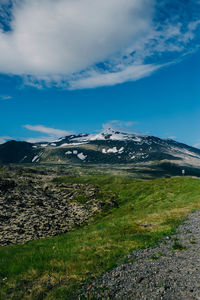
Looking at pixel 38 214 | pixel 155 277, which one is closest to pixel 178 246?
pixel 155 277

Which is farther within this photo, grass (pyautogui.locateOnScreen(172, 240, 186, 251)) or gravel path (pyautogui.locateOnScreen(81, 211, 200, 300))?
grass (pyautogui.locateOnScreen(172, 240, 186, 251))

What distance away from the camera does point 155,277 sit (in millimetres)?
14234

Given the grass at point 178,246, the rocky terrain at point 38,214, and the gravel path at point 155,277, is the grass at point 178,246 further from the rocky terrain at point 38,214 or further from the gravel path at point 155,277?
the rocky terrain at point 38,214

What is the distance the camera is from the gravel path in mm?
12502

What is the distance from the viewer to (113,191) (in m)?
83.4

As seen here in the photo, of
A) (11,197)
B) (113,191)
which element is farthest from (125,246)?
(113,191)

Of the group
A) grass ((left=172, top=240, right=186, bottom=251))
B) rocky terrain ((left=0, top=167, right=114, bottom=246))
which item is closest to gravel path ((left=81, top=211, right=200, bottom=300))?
grass ((left=172, top=240, right=186, bottom=251))

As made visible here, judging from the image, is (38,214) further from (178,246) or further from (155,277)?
(155,277)

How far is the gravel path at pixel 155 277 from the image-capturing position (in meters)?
12.5

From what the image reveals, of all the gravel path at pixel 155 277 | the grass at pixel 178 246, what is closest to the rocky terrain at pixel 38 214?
the gravel path at pixel 155 277

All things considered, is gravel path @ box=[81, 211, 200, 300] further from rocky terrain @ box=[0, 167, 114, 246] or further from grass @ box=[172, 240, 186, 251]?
rocky terrain @ box=[0, 167, 114, 246]

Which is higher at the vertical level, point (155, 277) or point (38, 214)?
point (155, 277)

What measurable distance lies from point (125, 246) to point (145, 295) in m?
8.20

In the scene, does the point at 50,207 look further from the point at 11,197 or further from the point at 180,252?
the point at 180,252
